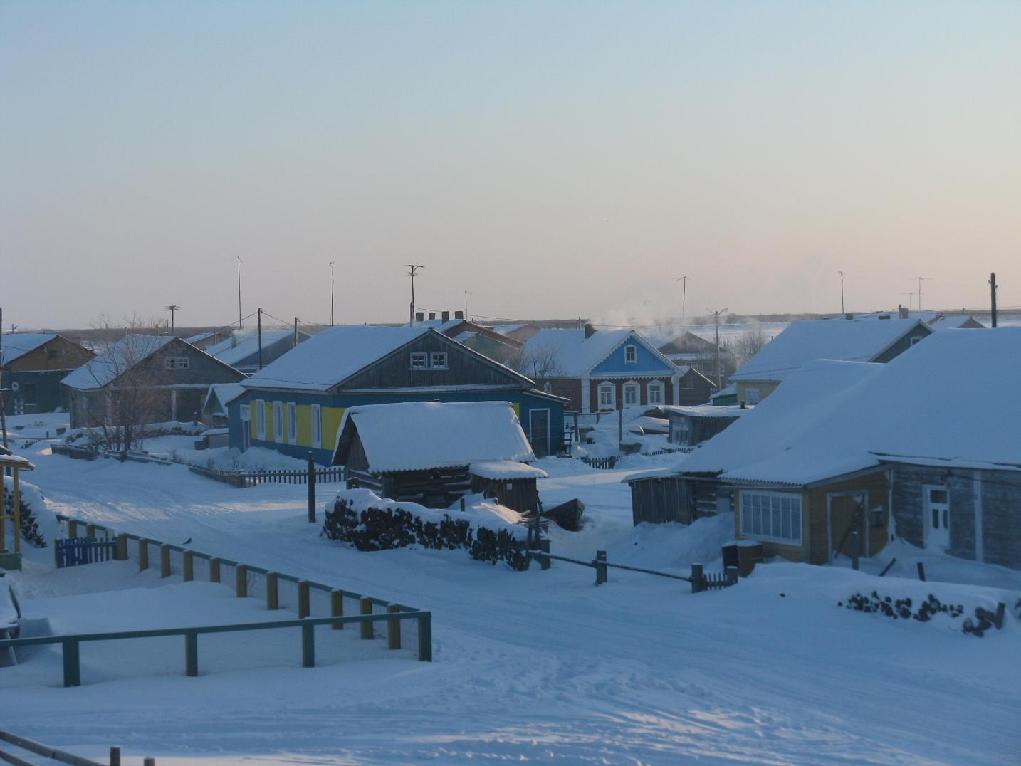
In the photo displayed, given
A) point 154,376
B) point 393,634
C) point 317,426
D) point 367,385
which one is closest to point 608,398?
point 154,376

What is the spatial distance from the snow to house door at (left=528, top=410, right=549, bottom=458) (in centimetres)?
1793

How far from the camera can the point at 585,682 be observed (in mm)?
17469

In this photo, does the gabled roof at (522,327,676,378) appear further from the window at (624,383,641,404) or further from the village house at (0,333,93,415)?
the village house at (0,333,93,415)

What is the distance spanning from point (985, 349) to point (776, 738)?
18726 mm

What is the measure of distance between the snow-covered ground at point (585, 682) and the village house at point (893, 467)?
2.95ft

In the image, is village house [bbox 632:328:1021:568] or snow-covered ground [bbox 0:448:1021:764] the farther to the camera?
village house [bbox 632:328:1021:568]

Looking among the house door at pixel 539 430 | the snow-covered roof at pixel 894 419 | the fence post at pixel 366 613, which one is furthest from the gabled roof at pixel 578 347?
the fence post at pixel 366 613

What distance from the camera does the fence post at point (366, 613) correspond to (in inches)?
765

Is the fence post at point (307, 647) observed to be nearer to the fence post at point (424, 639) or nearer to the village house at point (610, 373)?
the fence post at point (424, 639)

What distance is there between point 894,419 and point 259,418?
34.2 m

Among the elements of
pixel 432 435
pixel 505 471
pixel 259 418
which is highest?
pixel 259 418

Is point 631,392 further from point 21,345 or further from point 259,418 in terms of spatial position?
point 21,345

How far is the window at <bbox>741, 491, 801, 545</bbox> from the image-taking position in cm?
2798

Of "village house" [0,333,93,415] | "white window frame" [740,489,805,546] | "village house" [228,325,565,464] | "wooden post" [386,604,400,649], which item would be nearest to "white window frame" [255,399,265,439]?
"village house" [228,325,565,464]
